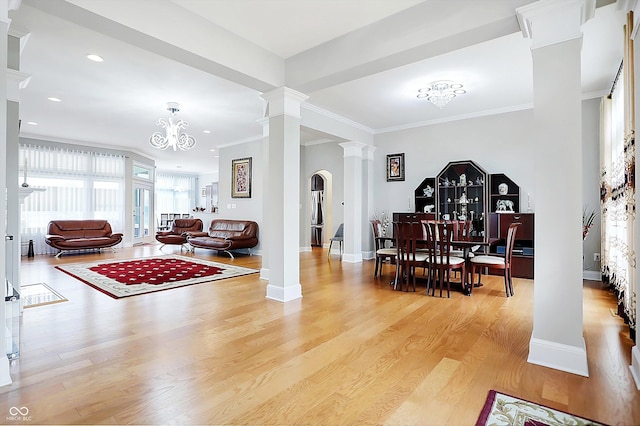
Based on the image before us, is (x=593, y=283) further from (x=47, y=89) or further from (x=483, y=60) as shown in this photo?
(x=47, y=89)

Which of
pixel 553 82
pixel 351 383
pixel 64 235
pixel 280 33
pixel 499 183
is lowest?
pixel 351 383

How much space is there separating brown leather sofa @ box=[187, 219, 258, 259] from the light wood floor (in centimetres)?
347

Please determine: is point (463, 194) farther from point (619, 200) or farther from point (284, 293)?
point (284, 293)

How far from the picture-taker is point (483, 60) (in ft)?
13.0

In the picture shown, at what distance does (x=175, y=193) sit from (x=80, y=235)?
7.02 meters

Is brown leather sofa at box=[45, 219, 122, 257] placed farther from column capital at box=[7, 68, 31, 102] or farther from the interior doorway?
column capital at box=[7, 68, 31, 102]

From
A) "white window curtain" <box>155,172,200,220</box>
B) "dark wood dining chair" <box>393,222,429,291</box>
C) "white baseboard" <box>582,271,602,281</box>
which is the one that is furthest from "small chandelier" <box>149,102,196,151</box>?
"white window curtain" <box>155,172,200,220</box>

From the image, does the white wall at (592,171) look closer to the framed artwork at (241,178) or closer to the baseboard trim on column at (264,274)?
the baseboard trim on column at (264,274)

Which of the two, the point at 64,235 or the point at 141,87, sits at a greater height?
the point at 141,87

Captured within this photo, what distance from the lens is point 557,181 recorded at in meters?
2.27

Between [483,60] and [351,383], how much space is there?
3843 millimetres

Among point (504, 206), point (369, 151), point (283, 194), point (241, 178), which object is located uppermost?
point (369, 151)

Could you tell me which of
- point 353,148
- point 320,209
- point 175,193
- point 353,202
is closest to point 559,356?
point 353,202

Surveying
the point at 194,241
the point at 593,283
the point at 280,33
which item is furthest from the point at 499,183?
the point at 194,241
